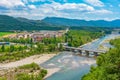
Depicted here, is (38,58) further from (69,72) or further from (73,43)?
(73,43)

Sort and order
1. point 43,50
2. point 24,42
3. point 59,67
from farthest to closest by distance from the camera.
A: point 24,42 → point 43,50 → point 59,67

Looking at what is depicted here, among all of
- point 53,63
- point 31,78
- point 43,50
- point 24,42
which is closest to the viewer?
point 31,78

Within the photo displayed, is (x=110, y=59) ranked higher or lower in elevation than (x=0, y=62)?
higher

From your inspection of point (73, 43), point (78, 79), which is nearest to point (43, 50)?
point (73, 43)

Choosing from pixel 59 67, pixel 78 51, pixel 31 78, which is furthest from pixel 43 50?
pixel 31 78

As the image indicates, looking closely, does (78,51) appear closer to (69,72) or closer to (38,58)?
(38,58)

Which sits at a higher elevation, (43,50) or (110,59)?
(110,59)

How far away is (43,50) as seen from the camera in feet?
215

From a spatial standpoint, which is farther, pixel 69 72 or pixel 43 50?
pixel 43 50

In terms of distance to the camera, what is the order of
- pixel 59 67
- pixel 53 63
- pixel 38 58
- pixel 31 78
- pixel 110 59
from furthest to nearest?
pixel 38 58
pixel 53 63
pixel 59 67
pixel 31 78
pixel 110 59

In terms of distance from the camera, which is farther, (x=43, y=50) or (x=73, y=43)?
(x=73, y=43)

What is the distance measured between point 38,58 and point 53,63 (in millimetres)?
7095

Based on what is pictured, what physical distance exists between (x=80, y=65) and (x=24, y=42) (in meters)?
43.6

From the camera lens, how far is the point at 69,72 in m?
40.8
